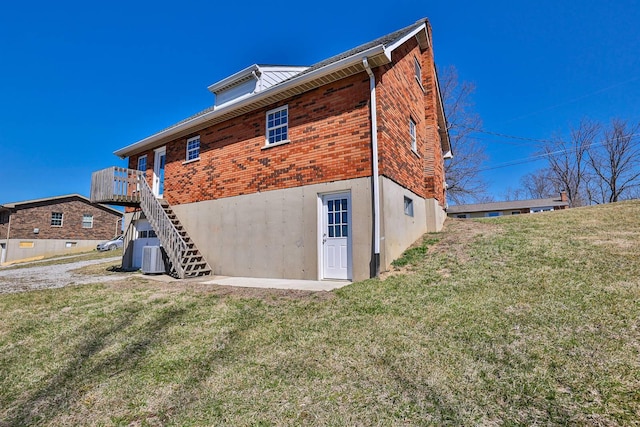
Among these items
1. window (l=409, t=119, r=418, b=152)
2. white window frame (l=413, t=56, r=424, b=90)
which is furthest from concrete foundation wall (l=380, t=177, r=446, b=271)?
white window frame (l=413, t=56, r=424, b=90)

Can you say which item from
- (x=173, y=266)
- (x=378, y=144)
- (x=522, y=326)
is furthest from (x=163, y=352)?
(x=173, y=266)

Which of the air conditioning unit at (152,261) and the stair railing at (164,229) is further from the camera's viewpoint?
the air conditioning unit at (152,261)

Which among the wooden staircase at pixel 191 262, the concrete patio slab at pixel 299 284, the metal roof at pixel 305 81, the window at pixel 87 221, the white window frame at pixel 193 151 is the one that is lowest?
the concrete patio slab at pixel 299 284

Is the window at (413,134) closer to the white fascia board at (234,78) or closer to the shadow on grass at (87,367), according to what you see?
the white fascia board at (234,78)

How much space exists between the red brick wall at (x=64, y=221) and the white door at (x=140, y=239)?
75.3 feet

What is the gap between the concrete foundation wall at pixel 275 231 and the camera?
24.7 ft

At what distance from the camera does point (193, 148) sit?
12.1 metres

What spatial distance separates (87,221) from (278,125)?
105 ft

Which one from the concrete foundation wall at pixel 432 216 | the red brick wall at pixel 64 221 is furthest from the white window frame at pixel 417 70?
the red brick wall at pixel 64 221

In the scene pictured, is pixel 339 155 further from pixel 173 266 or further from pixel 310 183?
pixel 173 266

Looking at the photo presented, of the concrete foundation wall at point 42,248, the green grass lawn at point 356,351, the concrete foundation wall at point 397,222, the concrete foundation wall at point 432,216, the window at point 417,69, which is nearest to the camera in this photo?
the green grass lawn at point 356,351

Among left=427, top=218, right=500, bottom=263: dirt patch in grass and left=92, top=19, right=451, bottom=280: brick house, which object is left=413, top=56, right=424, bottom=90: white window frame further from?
left=427, top=218, right=500, bottom=263: dirt patch in grass

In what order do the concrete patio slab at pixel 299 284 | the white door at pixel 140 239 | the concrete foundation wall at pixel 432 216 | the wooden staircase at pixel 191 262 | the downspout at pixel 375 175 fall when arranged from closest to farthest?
the concrete patio slab at pixel 299 284, the downspout at pixel 375 175, the wooden staircase at pixel 191 262, the concrete foundation wall at pixel 432 216, the white door at pixel 140 239

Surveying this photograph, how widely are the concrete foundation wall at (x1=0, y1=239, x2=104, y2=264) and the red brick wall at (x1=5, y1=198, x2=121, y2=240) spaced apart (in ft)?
1.27
